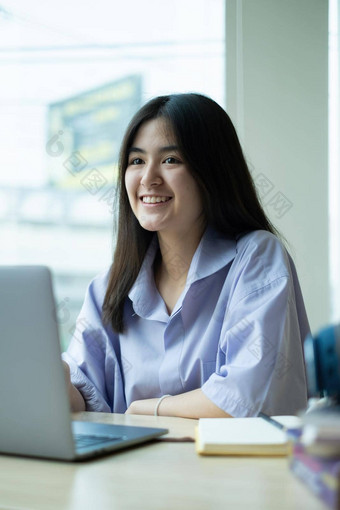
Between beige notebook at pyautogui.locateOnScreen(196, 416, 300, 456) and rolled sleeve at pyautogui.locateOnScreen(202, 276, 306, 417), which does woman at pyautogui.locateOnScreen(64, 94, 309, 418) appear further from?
beige notebook at pyautogui.locateOnScreen(196, 416, 300, 456)

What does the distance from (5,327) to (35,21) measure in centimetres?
304

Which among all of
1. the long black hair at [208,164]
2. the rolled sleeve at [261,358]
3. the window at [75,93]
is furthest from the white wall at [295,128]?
the rolled sleeve at [261,358]

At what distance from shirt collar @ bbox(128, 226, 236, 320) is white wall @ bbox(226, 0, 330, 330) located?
1008 millimetres

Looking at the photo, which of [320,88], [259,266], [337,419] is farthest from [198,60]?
[337,419]

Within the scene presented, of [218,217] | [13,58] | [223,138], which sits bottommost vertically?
[218,217]

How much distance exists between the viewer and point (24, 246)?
4027 mm

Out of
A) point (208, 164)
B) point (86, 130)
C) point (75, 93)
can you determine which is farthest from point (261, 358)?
point (86, 130)

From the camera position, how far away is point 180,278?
1.89 meters

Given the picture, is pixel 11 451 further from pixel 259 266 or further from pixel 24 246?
pixel 24 246

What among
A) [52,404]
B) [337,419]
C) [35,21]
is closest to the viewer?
[337,419]

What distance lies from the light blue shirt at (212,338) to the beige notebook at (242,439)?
40 cm

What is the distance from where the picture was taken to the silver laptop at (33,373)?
88 centimetres

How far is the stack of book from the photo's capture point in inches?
25.3

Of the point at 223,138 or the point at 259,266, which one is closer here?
the point at 259,266
